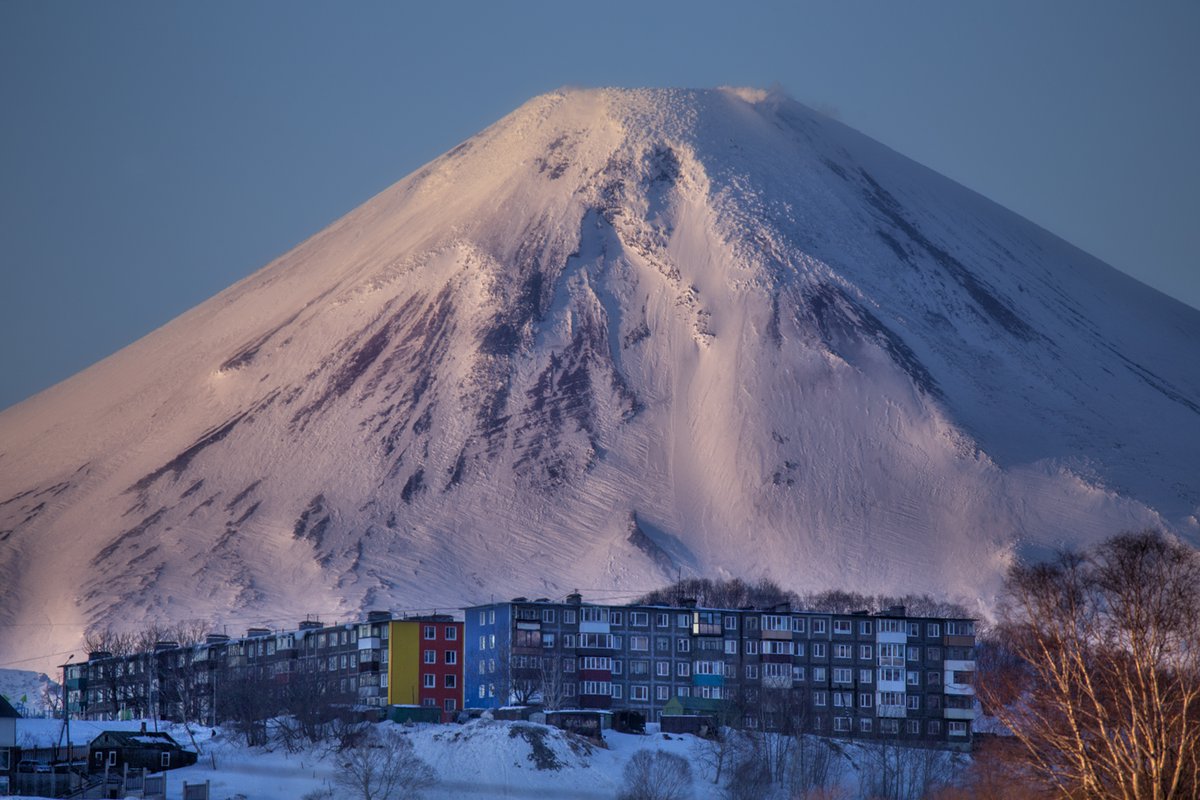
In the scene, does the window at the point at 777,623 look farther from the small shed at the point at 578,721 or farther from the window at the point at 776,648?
the small shed at the point at 578,721

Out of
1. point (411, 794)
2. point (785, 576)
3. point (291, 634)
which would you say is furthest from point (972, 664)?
point (785, 576)

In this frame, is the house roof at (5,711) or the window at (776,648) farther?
the window at (776,648)

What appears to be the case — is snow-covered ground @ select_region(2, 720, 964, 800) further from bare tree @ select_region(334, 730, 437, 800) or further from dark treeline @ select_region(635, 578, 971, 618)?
dark treeline @ select_region(635, 578, 971, 618)

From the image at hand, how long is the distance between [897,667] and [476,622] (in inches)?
866

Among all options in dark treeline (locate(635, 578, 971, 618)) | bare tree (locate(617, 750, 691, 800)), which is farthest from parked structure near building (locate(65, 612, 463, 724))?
dark treeline (locate(635, 578, 971, 618))

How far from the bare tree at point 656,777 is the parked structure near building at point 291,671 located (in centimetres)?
1936

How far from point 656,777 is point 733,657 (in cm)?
3492

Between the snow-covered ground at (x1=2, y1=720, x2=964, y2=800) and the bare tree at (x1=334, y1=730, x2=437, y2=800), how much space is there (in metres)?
0.50

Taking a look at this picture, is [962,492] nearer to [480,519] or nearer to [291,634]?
[480,519]

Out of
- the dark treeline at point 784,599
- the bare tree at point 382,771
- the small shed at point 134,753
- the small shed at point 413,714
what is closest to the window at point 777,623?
the small shed at point 413,714

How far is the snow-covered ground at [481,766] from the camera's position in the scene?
7044cm

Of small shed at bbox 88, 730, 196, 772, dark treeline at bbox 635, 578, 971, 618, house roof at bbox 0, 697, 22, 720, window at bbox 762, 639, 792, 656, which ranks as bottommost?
small shed at bbox 88, 730, 196, 772

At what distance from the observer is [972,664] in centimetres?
10581

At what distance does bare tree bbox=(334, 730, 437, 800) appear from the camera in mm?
68125
